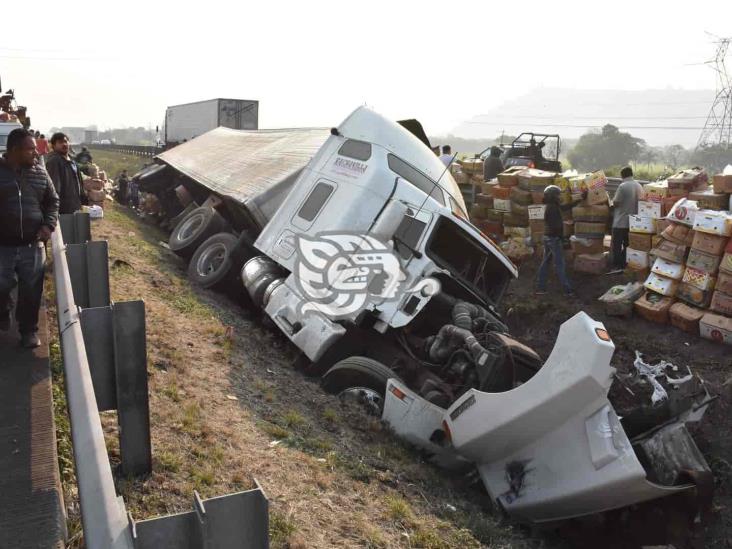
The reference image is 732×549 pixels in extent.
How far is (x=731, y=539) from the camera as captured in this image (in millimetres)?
5586

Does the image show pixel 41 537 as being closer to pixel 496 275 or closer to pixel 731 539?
pixel 731 539

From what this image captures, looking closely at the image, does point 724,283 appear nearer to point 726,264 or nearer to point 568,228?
point 726,264

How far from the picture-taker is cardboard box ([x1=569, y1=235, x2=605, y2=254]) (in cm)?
1209

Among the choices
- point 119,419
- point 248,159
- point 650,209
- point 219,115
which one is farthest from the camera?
point 219,115

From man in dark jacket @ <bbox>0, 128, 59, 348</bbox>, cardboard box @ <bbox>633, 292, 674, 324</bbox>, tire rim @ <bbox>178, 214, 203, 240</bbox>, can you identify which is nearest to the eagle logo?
man in dark jacket @ <bbox>0, 128, 59, 348</bbox>

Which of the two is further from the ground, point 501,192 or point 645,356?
point 501,192

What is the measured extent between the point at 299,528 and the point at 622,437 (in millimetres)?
2343

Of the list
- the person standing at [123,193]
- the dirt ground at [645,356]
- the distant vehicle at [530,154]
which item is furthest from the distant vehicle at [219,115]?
the dirt ground at [645,356]

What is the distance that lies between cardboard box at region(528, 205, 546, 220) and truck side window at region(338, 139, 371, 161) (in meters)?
5.17

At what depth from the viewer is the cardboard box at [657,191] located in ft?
34.4

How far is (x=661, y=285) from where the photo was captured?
980cm

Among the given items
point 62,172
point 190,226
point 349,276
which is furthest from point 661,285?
point 62,172

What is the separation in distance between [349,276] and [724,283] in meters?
5.23

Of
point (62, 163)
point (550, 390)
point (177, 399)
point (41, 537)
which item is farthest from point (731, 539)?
point (62, 163)
